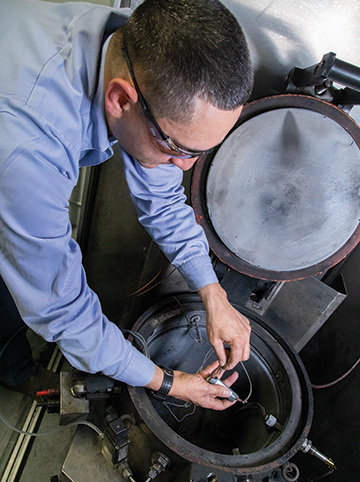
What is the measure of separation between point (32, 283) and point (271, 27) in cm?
123

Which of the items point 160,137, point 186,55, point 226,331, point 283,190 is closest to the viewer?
point 186,55

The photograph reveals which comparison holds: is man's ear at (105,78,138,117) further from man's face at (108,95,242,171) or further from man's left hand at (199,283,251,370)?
man's left hand at (199,283,251,370)

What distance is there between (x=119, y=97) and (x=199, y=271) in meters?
0.65

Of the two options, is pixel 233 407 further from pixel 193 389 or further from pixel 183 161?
pixel 183 161

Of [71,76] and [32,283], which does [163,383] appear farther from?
[71,76]

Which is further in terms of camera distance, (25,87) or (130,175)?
(130,175)

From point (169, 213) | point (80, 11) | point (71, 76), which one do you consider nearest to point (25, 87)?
point (71, 76)

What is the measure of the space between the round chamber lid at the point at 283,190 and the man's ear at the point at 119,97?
1.70 ft

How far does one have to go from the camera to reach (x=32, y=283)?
2.37 feet

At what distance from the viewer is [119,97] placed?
0.70 meters

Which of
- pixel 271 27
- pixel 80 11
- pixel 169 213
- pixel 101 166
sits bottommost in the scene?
pixel 101 166

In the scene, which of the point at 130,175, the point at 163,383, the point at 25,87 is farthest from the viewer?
the point at 130,175

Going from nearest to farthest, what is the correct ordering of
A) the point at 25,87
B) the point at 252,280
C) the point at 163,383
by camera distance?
the point at 25,87 → the point at 163,383 → the point at 252,280

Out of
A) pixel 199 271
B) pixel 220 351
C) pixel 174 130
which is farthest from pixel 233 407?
pixel 174 130
